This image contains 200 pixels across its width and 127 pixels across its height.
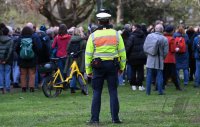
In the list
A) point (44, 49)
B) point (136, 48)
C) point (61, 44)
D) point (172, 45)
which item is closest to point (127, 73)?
point (172, 45)

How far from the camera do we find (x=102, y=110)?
14125mm

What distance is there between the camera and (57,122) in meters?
12.1

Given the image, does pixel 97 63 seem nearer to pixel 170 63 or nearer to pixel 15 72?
pixel 170 63

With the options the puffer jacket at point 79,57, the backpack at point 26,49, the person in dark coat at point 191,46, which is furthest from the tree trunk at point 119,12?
the puffer jacket at point 79,57

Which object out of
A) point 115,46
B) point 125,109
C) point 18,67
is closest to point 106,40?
point 115,46

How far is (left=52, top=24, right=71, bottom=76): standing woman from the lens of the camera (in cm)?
1881

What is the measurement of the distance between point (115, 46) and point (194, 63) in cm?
1119

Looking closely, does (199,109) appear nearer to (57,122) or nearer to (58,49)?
(57,122)

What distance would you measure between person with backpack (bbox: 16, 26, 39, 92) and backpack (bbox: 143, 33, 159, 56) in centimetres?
368

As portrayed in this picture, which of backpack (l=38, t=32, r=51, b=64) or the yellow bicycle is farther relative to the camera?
backpack (l=38, t=32, r=51, b=64)

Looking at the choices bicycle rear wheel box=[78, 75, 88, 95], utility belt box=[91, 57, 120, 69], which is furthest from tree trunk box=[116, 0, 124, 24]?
utility belt box=[91, 57, 120, 69]

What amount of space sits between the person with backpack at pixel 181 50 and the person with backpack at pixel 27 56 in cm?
445

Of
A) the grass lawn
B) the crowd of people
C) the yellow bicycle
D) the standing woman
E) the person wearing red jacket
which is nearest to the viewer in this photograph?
the grass lawn

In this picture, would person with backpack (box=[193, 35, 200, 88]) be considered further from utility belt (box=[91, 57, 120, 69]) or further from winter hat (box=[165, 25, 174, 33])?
utility belt (box=[91, 57, 120, 69])
